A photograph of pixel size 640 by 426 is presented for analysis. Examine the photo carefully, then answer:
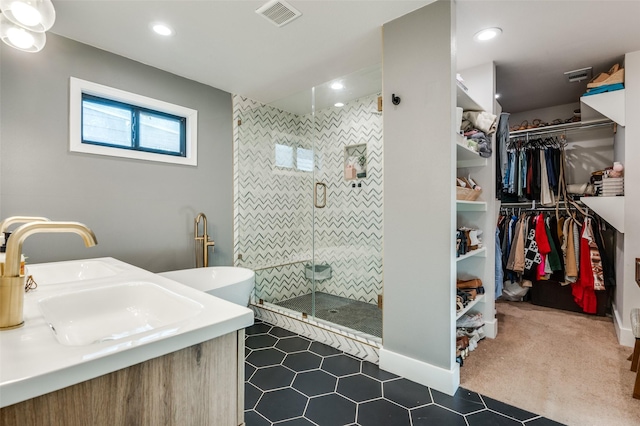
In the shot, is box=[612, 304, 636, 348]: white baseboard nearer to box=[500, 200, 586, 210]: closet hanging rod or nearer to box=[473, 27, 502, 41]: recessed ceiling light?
box=[500, 200, 586, 210]: closet hanging rod

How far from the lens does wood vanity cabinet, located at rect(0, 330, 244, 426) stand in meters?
0.58

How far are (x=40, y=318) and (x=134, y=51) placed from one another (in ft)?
8.11

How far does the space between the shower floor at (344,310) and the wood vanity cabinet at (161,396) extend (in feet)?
6.06

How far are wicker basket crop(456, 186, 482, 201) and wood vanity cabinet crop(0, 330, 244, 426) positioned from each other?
199cm

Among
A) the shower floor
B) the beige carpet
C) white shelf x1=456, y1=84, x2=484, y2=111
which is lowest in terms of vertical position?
the beige carpet

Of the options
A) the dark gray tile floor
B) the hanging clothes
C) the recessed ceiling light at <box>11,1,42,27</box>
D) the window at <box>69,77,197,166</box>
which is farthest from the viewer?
the hanging clothes

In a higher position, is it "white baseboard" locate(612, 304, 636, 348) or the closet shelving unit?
the closet shelving unit

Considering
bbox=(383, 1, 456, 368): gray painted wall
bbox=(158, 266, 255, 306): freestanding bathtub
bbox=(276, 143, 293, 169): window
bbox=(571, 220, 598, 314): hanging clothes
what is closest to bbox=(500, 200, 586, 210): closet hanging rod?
bbox=(571, 220, 598, 314): hanging clothes

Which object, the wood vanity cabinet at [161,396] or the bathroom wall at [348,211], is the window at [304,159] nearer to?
the bathroom wall at [348,211]

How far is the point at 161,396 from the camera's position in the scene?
28.0 inches

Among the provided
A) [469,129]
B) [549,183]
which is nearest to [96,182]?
[469,129]

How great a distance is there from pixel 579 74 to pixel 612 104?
0.48 m

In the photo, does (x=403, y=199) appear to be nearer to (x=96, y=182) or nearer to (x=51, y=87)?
(x=96, y=182)

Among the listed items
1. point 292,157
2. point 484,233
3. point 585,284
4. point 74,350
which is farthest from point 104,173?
point 585,284
